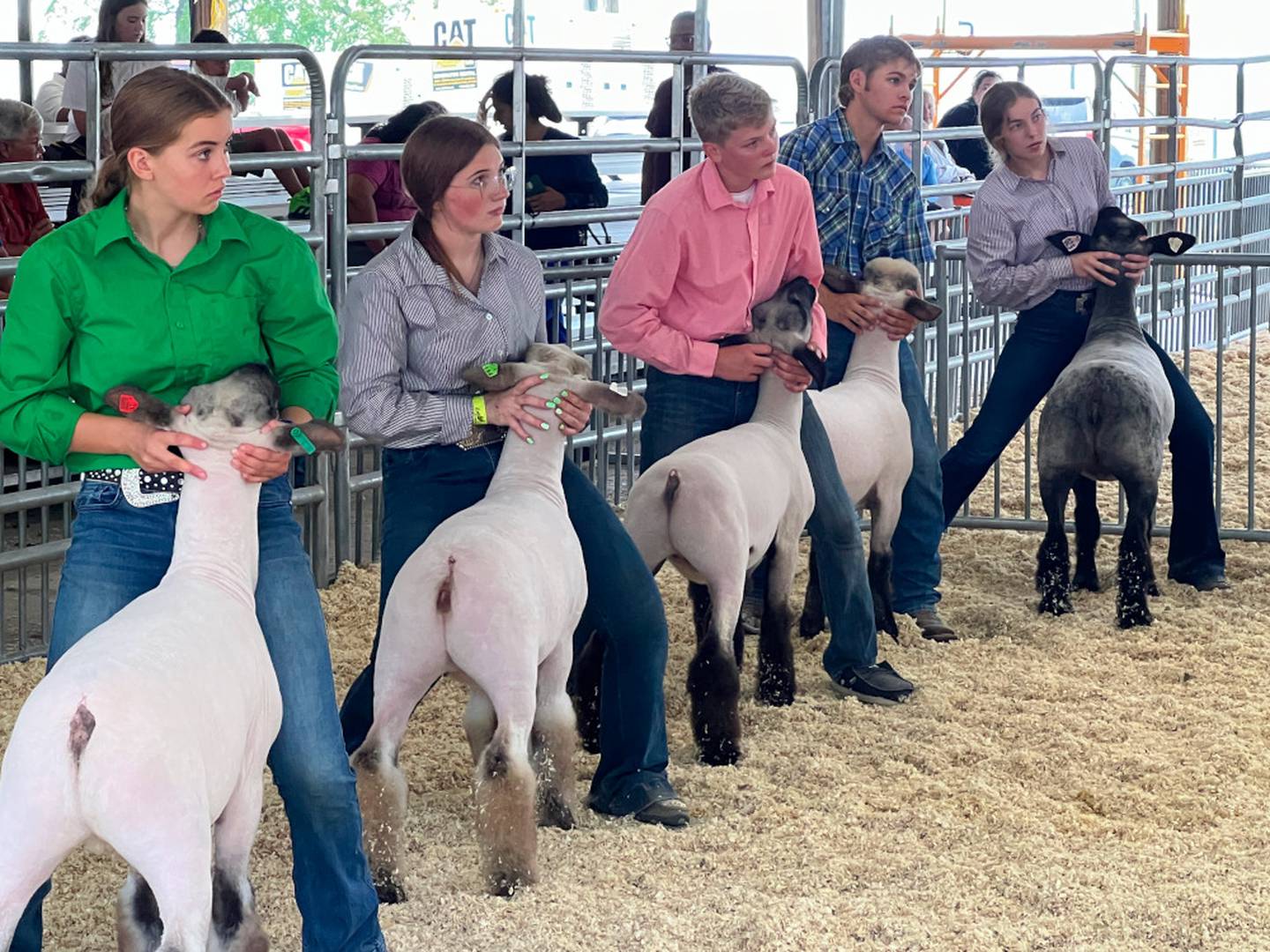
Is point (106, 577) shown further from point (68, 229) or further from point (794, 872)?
point (794, 872)

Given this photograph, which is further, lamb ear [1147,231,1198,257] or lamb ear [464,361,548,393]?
lamb ear [1147,231,1198,257]

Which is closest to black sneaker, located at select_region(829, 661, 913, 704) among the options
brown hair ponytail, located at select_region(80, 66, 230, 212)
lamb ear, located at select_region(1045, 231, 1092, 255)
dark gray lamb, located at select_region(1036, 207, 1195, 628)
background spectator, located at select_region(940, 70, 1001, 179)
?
dark gray lamb, located at select_region(1036, 207, 1195, 628)

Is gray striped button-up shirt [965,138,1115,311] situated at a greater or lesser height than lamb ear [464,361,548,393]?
greater

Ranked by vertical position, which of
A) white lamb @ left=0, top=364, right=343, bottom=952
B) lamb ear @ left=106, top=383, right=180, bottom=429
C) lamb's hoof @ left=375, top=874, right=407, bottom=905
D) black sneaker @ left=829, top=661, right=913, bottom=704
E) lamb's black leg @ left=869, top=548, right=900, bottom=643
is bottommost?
lamb's hoof @ left=375, top=874, right=407, bottom=905

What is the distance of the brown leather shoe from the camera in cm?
571

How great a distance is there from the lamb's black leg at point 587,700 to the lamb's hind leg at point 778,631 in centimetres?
60

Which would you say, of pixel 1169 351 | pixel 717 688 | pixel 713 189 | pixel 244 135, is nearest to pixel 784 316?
pixel 713 189

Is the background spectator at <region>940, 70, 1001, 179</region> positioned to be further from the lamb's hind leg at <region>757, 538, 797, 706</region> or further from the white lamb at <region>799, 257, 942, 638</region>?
the lamb's hind leg at <region>757, 538, 797, 706</region>

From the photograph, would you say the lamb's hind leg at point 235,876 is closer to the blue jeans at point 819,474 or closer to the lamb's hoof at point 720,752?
the lamb's hoof at point 720,752

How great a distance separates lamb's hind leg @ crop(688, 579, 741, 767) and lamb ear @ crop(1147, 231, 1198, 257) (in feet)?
8.92

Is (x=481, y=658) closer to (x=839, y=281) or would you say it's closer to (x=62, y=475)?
(x=839, y=281)

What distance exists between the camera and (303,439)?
2.89 m

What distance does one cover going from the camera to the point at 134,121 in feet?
9.15

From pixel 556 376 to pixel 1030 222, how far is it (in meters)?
2.88
